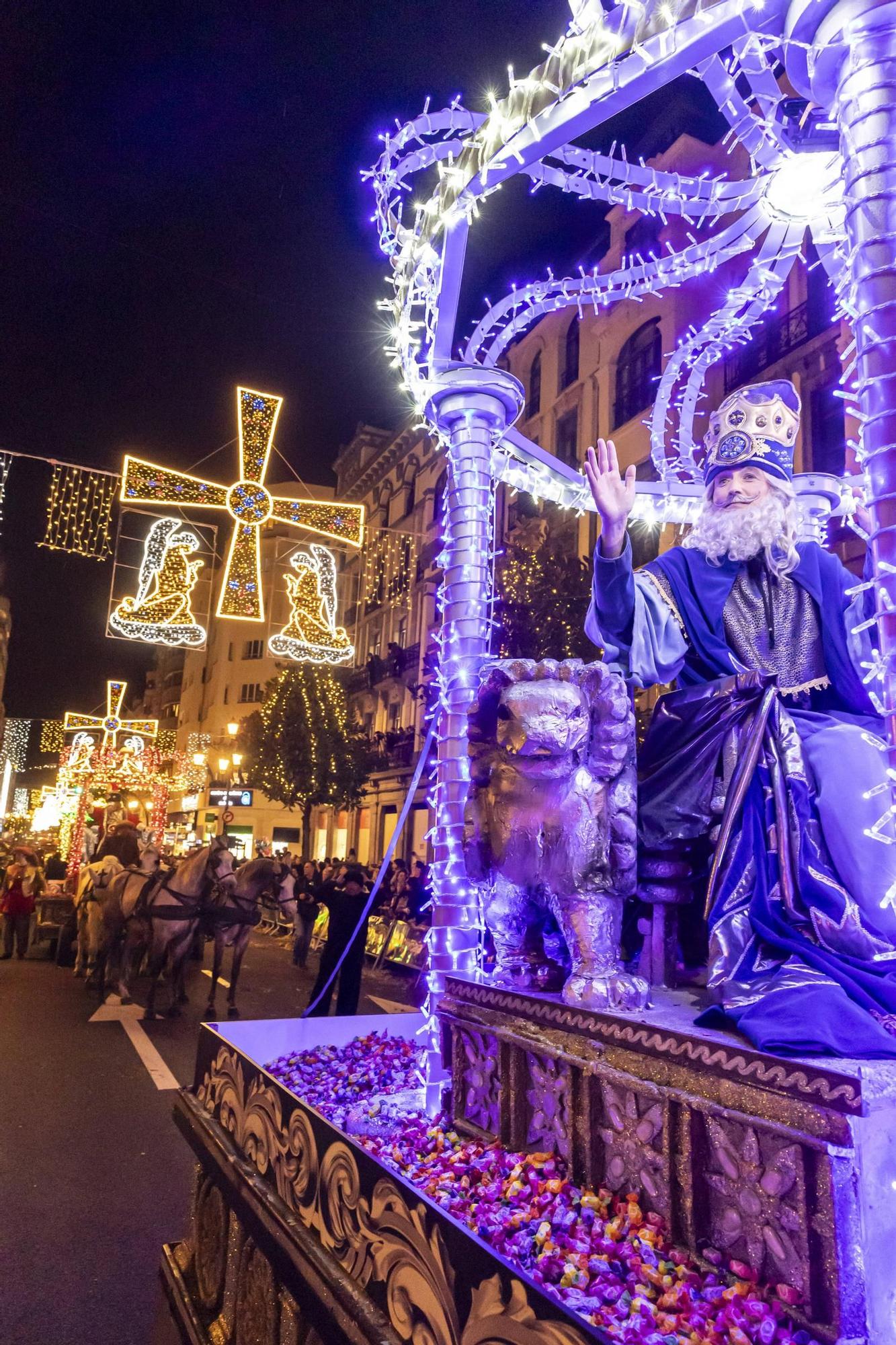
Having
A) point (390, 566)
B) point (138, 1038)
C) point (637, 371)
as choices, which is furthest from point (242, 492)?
point (390, 566)

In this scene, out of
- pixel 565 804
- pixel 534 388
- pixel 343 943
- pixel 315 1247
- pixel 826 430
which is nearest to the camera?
pixel 315 1247

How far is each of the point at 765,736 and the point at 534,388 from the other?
73.3ft

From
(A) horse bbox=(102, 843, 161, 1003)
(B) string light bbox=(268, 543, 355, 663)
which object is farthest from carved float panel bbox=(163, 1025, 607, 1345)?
(A) horse bbox=(102, 843, 161, 1003)

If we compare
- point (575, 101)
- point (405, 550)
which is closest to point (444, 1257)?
point (575, 101)

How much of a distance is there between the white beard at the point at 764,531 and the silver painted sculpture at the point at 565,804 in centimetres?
70

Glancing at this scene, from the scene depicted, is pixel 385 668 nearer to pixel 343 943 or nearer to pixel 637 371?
pixel 637 371

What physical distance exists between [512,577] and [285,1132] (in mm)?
13029

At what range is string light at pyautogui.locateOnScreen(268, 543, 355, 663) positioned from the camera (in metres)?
10.9

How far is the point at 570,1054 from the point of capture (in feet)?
7.16

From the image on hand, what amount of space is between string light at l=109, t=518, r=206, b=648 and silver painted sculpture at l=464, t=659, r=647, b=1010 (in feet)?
24.5

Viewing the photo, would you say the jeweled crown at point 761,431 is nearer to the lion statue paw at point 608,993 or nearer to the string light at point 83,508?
the lion statue paw at point 608,993

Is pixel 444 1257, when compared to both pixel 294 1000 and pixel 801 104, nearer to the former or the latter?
pixel 801 104

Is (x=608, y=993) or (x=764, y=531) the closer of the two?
(x=608, y=993)

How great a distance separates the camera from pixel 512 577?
15.0m
